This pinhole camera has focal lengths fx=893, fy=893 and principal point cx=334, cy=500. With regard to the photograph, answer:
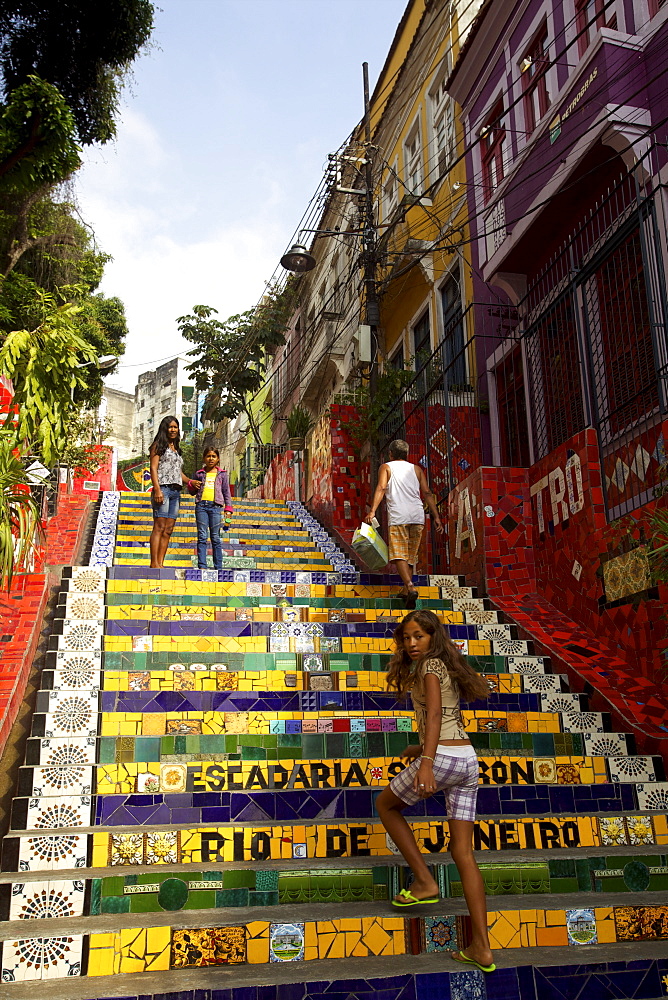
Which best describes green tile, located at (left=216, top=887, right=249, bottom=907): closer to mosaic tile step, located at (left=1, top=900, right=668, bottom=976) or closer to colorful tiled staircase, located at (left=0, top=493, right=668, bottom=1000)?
colorful tiled staircase, located at (left=0, top=493, right=668, bottom=1000)

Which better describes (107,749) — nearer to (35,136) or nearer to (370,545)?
(370,545)

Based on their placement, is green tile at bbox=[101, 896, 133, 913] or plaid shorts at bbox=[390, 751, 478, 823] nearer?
plaid shorts at bbox=[390, 751, 478, 823]

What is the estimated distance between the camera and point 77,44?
16.9 meters

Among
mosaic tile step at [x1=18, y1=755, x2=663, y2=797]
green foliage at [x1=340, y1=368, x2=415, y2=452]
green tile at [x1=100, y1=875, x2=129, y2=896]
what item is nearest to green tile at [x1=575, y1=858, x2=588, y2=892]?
mosaic tile step at [x1=18, y1=755, x2=663, y2=797]

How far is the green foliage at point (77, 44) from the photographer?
653 inches

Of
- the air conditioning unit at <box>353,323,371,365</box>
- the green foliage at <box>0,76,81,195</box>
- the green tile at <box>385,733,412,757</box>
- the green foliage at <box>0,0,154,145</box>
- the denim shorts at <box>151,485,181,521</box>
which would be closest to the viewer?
the green tile at <box>385,733,412,757</box>

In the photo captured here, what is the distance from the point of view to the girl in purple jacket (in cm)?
952

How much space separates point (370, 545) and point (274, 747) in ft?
9.81

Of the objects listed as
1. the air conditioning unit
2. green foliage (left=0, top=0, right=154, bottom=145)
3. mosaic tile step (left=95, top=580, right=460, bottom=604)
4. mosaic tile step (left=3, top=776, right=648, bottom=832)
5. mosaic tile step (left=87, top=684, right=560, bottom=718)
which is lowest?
mosaic tile step (left=3, top=776, right=648, bottom=832)

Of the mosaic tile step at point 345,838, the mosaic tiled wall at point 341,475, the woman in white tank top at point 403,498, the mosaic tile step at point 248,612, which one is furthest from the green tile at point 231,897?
the mosaic tiled wall at point 341,475

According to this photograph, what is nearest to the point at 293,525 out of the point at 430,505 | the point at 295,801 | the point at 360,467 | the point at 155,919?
the point at 360,467

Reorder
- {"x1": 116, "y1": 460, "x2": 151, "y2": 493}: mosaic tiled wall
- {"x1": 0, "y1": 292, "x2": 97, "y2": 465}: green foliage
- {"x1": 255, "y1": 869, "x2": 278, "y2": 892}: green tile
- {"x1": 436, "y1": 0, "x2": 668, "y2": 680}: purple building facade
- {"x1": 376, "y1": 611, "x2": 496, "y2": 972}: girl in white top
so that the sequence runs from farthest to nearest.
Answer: {"x1": 116, "y1": 460, "x2": 151, "y2": 493}: mosaic tiled wall → {"x1": 436, "y1": 0, "x2": 668, "y2": 680}: purple building facade → {"x1": 0, "y1": 292, "x2": 97, "y2": 465}: green foliage → {"x1": 255, "y1": 869, "x2": 278, "y2": 892}: green tile → {"x1": 376, "y1": 611, "x2": 496, "y2": 972}: girl in white top

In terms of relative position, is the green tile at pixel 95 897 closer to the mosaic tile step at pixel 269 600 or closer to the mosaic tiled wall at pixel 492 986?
the mosaic tiled wall at pixel 492 986

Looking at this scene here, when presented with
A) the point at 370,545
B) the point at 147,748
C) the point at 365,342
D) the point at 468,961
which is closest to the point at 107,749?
the point at 147,748
